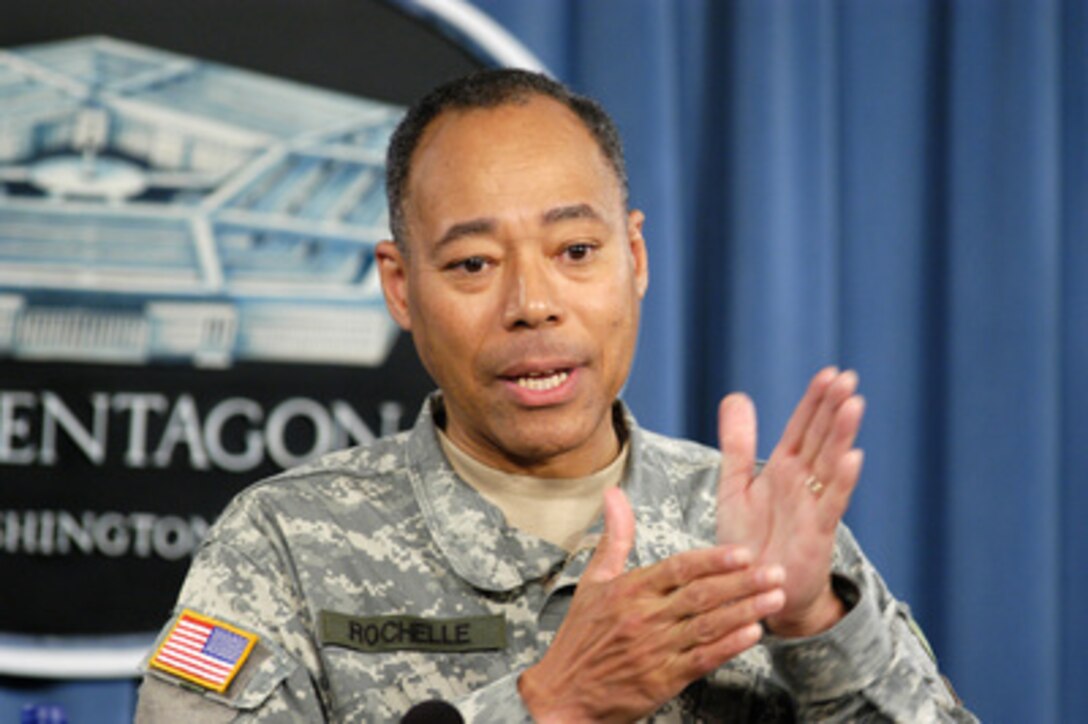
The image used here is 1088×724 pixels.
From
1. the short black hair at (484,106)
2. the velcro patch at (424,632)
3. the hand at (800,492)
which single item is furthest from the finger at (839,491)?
the short black hair at (484,106)

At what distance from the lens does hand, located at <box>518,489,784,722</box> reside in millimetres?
1163

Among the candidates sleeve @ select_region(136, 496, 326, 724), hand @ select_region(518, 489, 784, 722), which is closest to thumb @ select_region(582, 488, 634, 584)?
hand @ select_region(518, 489, 784, 722)

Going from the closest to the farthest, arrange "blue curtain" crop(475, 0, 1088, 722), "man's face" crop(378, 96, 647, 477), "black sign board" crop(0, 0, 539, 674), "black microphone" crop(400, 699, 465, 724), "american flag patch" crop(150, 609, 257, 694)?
1. "black microphone" crop(400, 699, 465, 724)
2. "american flag patch" crop(150, 609, 257, 694)
3. "man's face" crop(378, 96, 647, 477)
4. "black sign board" crop(0, 0, 539, 674)
5. "blue curtain" crop(475, 0, 1088, 722)

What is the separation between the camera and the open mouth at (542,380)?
4.86ft

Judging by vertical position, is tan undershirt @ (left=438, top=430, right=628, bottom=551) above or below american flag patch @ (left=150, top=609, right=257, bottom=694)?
above

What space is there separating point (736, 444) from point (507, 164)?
0.41m

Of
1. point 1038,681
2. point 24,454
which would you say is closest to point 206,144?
point 24,454

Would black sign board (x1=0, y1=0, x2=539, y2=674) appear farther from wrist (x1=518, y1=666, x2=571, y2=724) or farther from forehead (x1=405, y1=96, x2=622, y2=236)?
wrist (x1=518, y1=666, x2=571, y2=724)

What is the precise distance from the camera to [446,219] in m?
1.53

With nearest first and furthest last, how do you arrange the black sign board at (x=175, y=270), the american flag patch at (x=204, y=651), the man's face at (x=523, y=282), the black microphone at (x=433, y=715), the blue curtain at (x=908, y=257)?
the black microphone at (x=433, y=715), the american flag patch at (x=204, y=651), the man's face at (x=523, y=282), the black sign board at (x=175, y=270), the blue curtain at (x=908, y=257)

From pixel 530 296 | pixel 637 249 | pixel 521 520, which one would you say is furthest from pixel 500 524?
pixel 637 249

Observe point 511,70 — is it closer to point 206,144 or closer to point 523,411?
point 523,411

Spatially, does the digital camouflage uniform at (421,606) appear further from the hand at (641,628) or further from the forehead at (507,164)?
the forehead at (507,164)

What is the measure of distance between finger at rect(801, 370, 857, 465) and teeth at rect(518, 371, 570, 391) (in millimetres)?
296
